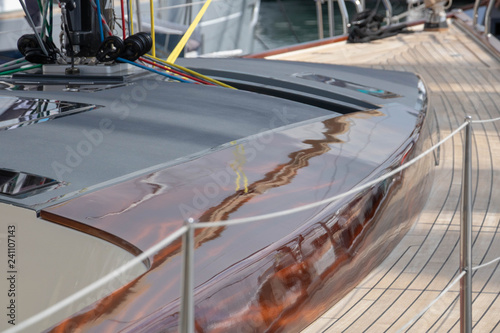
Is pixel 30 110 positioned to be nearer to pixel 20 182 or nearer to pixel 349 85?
pixel 20 182

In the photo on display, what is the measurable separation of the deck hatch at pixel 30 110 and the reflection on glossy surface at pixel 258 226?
410 millimetres

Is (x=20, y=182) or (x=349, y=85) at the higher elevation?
(x=20, y=182)

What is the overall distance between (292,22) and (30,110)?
13884 millimetres

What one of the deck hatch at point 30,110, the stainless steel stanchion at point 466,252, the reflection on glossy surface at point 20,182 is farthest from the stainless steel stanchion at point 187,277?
the deck hatch at point 30,110

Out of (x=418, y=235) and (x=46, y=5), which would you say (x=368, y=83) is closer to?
(x=418, y=235)

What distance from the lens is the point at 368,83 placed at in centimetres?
239

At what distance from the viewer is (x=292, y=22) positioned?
1520 cm

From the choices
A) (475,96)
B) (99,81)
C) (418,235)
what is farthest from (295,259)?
(475,96)

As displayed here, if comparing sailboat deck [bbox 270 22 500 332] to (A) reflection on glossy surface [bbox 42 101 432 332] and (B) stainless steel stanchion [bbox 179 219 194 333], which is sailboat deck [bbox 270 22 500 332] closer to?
(A) reflection on glossy surface [bbox 42 101 432 332]

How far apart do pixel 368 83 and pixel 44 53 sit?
106 centimetres

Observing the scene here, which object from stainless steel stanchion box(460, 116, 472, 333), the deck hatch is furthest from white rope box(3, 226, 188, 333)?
the deck hatch

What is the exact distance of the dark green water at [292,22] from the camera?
13312 millimetres

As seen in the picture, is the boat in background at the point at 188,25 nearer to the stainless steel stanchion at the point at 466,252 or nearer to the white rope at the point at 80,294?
the stainless steel stanchion at the point at 466,252

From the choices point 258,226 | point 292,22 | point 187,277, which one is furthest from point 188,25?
point 292,22
